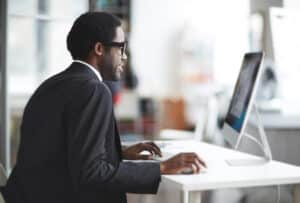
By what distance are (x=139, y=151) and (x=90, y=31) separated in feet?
1.92

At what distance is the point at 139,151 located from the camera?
2.17 meters

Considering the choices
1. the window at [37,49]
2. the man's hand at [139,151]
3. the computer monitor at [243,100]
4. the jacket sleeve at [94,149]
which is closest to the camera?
the jacket sleeve at [94,149]

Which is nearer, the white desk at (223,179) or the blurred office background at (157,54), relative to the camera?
the white desk at (223,179)

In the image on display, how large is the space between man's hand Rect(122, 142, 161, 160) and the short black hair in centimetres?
50

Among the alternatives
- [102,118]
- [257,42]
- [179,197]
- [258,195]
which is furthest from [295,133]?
[257,42]

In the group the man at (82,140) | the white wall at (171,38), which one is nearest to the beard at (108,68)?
the man at (82,140)

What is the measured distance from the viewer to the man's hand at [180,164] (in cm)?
176

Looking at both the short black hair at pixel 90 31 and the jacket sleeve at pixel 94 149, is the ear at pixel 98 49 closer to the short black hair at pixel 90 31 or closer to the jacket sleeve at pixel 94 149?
the short black hair at pixel 90 31

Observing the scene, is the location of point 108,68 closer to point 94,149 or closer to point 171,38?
point 94,149

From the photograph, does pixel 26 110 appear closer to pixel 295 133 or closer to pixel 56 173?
pixel 56 173

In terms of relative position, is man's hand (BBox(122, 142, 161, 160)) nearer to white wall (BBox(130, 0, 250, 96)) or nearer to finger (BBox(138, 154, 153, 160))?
finger (BBox(138, 154, 153, 160))

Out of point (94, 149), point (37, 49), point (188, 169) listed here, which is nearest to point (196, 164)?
point (188, 169)

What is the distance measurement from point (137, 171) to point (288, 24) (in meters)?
2.15

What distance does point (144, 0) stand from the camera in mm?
7000
